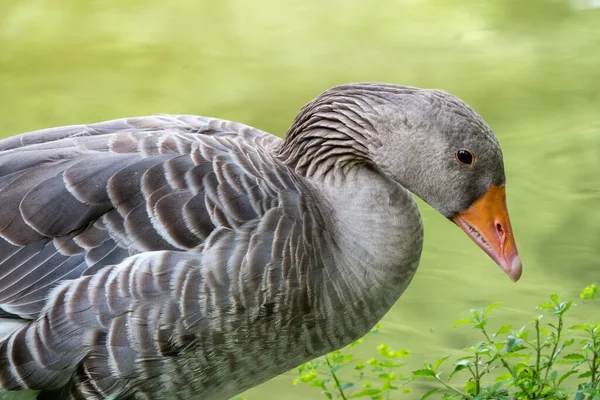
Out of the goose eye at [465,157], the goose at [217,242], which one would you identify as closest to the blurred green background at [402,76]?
the goose at [217,242]

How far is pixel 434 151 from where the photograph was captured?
8.91ft

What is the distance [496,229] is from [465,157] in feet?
0.81

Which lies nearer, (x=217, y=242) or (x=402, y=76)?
(x=217, y=242)

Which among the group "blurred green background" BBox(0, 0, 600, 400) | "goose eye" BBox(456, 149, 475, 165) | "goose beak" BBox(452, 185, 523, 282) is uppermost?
"blurred green background" BBox(0, 0, 600, 400)

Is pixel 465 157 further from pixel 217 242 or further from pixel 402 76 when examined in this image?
pixel 402 76

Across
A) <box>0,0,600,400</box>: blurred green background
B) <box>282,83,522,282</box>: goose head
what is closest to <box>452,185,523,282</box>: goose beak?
<box>282,83,522,282</box>: goose head

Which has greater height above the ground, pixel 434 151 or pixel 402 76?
pixel 402 76

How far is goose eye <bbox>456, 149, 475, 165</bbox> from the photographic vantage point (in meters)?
2.68

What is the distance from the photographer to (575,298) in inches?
182

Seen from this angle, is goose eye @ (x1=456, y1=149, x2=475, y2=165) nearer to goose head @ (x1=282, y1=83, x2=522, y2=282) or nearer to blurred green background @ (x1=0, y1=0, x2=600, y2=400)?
goose head @ (x1=282, y1=83, x2=522, y2=282)

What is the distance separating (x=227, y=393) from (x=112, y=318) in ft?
1.79

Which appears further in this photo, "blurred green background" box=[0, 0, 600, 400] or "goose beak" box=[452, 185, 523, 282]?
"blurred green background" box=[0, 0, 600, 400]

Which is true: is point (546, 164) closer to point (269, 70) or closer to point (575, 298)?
point (575, 298)

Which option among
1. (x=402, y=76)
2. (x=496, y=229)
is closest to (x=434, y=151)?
(x=496, y=229)
